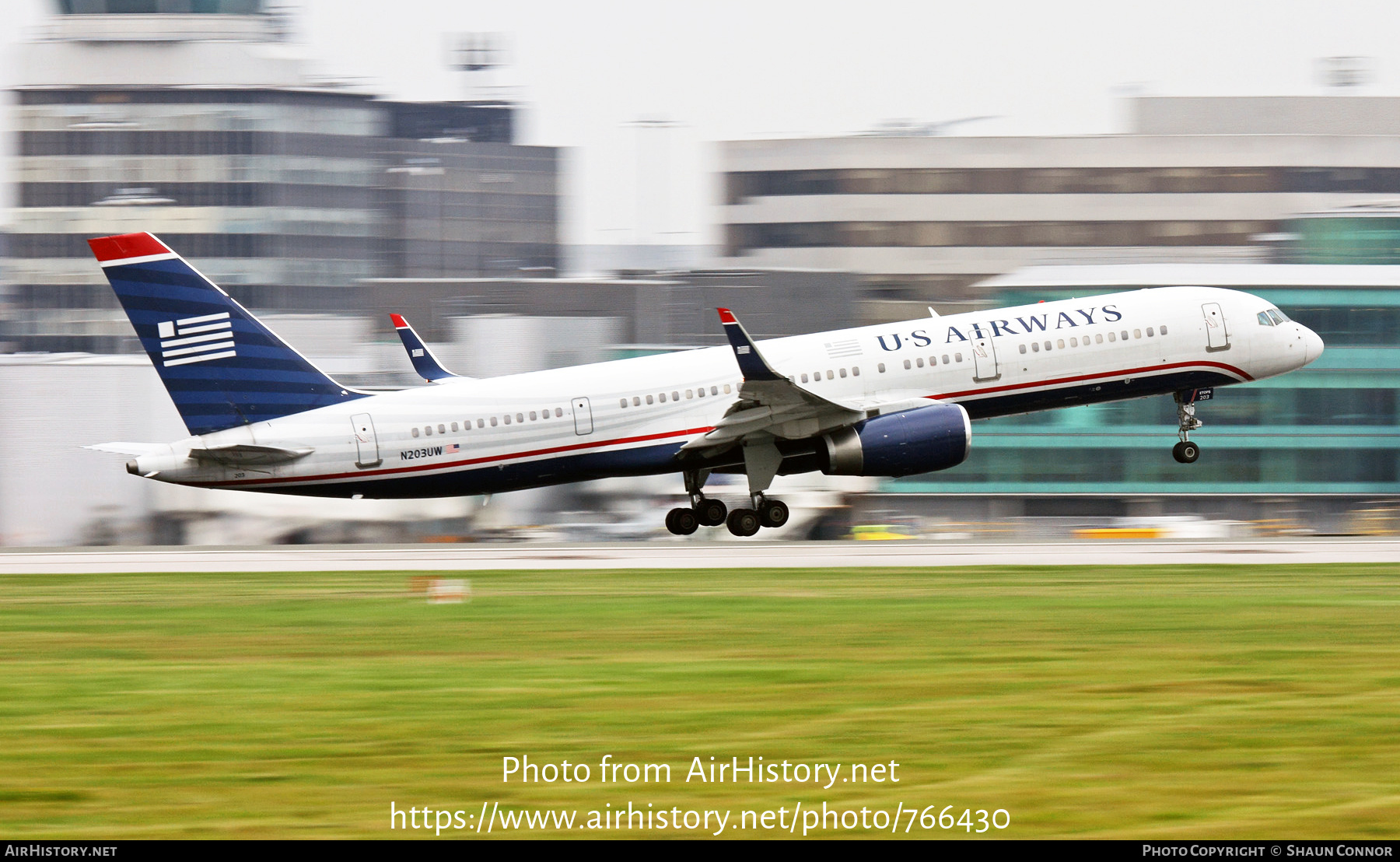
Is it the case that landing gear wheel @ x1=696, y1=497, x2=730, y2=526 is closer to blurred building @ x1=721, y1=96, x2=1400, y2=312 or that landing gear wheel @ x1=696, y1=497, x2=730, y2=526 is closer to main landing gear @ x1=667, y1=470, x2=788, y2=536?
main landing gear @ x1=667, y1=470, x2=788, y2=536

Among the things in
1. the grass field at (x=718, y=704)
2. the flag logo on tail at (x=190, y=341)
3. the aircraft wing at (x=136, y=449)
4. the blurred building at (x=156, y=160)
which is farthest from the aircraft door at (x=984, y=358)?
the blurred building at (x=156, y=160)

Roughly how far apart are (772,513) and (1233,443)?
132 ft

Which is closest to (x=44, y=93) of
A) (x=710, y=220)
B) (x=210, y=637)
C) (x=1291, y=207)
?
(x=710, y=220)

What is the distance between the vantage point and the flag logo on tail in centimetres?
3672

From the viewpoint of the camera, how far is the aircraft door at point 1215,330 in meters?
41.4

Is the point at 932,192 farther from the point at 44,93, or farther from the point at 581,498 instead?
the point at 44,93

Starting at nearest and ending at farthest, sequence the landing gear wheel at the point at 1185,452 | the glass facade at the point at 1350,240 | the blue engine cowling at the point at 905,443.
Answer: the blue engine cowling at the point at 905,443, the landing gear wheel at the point at 1185,452, the glass facade at the point at 1350,240

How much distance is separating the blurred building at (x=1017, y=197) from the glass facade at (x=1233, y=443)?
4864cm

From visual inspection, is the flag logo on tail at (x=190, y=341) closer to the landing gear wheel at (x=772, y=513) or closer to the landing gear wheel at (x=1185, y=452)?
the landing gear wheel at (x=772, y=513)

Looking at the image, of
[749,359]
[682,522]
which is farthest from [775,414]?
[682,522]

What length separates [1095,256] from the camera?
12125 cm

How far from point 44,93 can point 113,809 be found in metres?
151

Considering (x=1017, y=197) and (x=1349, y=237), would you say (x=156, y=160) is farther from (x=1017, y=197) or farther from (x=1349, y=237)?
(x=1349, y=237)

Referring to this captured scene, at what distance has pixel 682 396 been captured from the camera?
130 ft
